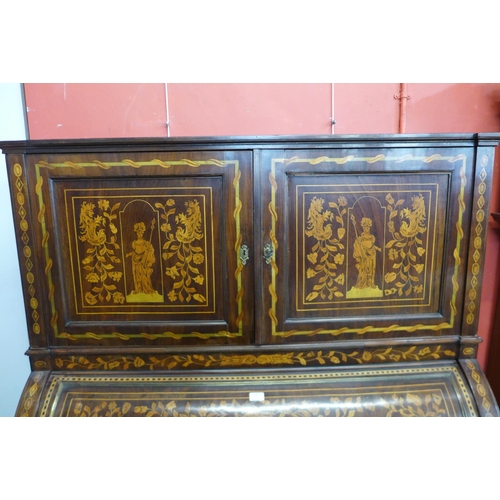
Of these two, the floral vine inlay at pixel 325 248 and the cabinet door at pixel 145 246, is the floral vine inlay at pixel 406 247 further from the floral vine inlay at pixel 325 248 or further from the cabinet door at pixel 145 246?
the cabinet door at pixel 145 246

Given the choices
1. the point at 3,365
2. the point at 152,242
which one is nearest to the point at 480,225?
the point at 152,242

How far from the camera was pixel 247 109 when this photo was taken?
147cm

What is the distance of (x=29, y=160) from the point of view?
3.40 feet

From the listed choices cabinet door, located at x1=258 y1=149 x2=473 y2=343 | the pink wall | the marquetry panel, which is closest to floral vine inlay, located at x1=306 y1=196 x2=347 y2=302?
cabinet door, located at x1=258 y1=149 x2=473 y2=343

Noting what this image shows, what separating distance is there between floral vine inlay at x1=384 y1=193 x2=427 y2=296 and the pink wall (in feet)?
1.85

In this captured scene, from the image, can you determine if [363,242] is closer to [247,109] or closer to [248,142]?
[248,142]

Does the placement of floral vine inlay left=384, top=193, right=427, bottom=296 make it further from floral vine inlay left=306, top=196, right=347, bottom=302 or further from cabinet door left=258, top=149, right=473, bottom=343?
floral vine inlay left=306, top=196, right=347, bottom=302

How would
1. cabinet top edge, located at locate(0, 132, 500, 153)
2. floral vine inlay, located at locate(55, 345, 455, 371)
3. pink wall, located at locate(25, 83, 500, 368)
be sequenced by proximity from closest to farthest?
1. cabinet top edge, located at locate(0, 132, 500, 153)
2. floral vine inlay, located at locate(55, 345, 455, 371)
3. pink wall, located at locate(25, 83, 500, 368)

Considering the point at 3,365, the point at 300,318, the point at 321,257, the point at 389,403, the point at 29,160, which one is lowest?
the point at 3,365

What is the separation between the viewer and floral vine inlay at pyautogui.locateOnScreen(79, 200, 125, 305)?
106 centimetres

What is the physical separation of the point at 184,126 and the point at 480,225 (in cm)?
113

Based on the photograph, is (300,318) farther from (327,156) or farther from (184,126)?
(184,126)

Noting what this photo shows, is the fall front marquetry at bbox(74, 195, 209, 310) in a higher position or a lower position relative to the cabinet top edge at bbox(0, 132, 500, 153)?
lower

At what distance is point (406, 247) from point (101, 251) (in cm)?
93
